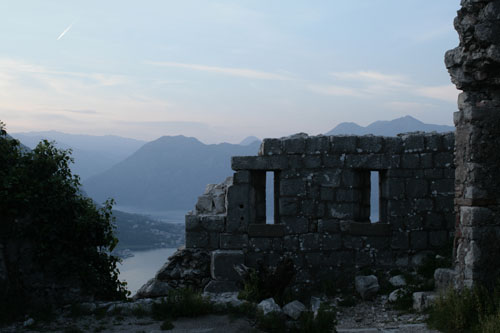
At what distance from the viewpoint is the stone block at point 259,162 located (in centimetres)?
939

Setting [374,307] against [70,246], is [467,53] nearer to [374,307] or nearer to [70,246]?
[374,307]

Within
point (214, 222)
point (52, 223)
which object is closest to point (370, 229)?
point (214, 222)

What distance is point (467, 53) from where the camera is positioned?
6883 millimetres

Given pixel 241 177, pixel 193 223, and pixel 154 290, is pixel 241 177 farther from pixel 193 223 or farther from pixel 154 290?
pixel 154 290

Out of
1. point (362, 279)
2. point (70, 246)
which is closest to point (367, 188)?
point (362, 279)

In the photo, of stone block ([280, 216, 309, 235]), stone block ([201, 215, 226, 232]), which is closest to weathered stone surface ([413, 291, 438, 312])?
stone block ([280, 216, 309, 235])

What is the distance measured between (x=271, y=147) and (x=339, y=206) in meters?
1.62

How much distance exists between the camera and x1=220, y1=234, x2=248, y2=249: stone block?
953 centimetres

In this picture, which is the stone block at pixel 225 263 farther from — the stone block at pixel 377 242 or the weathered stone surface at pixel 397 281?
the weathered stone surface at pixel 397 281

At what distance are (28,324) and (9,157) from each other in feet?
8.31

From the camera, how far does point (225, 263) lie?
31.0 ft

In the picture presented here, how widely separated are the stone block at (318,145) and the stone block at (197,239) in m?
2.50

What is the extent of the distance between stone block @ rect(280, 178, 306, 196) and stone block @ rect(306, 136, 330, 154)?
22.5 inches

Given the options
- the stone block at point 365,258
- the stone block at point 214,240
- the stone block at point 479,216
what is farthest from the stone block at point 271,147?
the stone block at point 479,216
